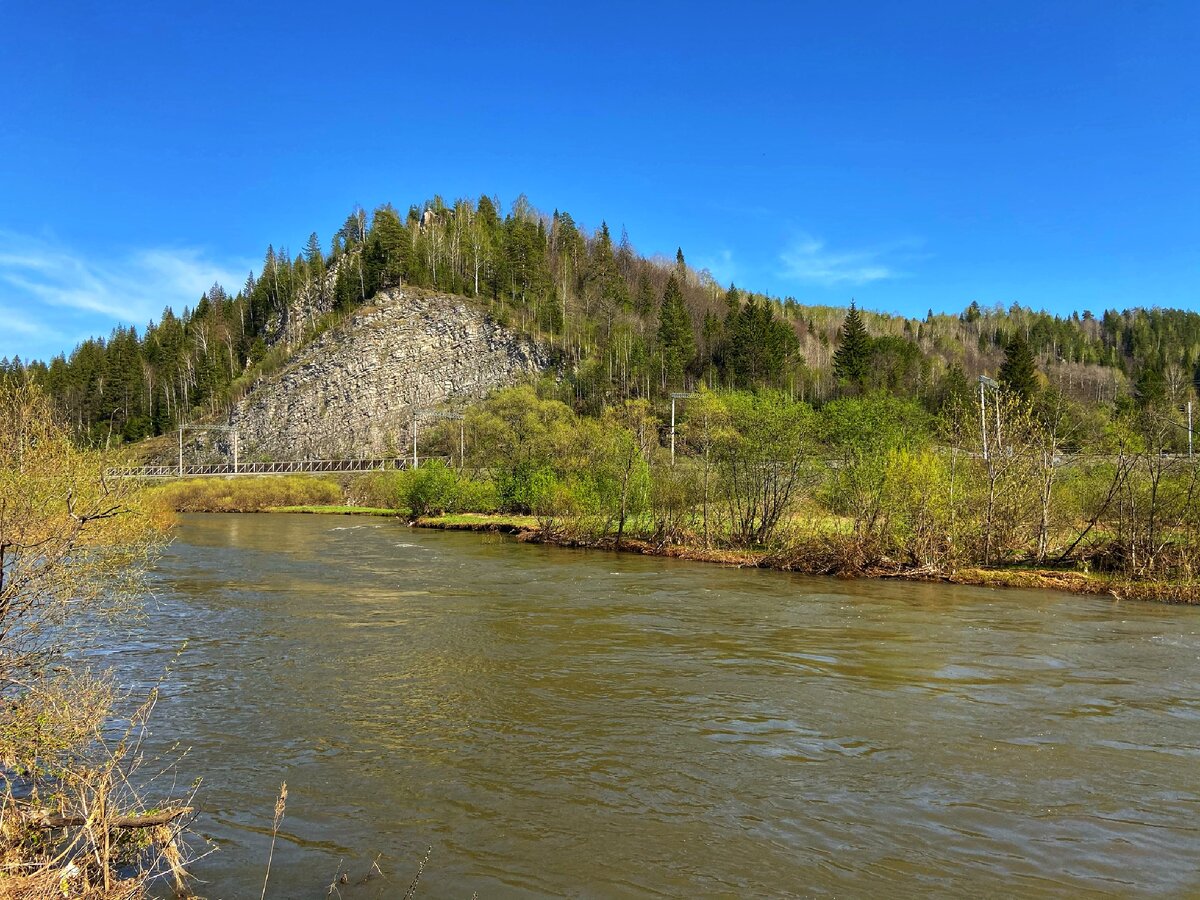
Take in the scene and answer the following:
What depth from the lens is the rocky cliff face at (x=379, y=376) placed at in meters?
118

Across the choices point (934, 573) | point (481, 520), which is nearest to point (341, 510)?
point (481, 520)

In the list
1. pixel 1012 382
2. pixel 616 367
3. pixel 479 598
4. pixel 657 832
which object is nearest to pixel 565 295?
pixel 616 367

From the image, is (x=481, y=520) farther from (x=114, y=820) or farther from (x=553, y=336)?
(x=553, y=336)

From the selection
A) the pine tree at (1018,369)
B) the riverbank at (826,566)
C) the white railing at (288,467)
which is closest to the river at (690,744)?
the riverbank at (826,566)

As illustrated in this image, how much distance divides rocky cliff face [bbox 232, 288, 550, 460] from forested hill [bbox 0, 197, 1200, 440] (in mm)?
6265

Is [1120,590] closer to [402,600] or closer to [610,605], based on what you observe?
[610,605]

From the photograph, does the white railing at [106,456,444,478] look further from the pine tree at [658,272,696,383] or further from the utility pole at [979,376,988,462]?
the utility pole at [979,376,988,462]

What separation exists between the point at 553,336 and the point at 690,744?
119083 mm

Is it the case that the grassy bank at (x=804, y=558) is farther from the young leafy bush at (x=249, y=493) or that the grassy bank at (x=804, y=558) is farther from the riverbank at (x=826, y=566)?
the young leafy bush at (x=249, y=493)

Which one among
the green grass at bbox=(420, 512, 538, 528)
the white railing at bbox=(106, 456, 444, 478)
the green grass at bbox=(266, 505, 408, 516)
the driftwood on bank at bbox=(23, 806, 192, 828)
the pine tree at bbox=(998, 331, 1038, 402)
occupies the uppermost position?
the pine tree at bbox=(998, 331, 1038, 402)

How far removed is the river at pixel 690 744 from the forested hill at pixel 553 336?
89494 millimetres

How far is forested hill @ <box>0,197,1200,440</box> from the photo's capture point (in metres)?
117

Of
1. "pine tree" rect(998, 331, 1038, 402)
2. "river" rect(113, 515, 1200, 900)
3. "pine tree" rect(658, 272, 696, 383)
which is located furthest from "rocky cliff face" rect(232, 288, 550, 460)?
"river" rect(113, 515, 1200, 900)

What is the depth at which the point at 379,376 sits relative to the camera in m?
121
